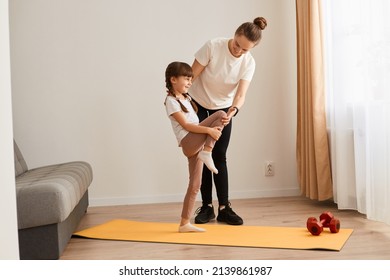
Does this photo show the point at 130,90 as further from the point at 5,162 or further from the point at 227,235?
the point at 5,162

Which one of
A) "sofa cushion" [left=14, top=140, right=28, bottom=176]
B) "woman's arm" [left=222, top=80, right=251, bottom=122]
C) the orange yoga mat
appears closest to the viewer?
the orange yoga mat

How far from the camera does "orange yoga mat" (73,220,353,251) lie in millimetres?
2900

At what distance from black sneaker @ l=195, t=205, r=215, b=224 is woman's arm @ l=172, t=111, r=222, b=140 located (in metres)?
0.65

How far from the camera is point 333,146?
3.91 meters

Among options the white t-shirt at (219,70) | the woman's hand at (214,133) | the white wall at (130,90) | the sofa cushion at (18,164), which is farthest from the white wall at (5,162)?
the white wall at (130,90)

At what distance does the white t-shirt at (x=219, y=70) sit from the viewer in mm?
3461

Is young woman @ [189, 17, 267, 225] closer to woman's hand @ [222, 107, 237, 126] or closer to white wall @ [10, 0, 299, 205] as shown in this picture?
woman's hand @ [222, 107, 237, 126]

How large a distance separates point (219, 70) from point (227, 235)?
972mm

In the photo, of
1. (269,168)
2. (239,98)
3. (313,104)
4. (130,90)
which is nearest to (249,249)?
(239,98)

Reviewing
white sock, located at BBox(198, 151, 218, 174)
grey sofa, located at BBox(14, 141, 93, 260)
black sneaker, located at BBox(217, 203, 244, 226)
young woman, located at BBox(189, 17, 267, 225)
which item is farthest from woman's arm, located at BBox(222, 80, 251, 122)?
grey sofa, located at BBox(14, 141, 93, 260)

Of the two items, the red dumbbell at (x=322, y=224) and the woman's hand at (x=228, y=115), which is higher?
the woman's hand at (x=228, y=115)

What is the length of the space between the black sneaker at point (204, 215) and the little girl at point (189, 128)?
0.32 meters

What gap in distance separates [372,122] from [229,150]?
59.3 inches

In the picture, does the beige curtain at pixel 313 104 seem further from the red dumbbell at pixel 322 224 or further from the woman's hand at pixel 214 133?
the woman's hand at pixel 214 133
